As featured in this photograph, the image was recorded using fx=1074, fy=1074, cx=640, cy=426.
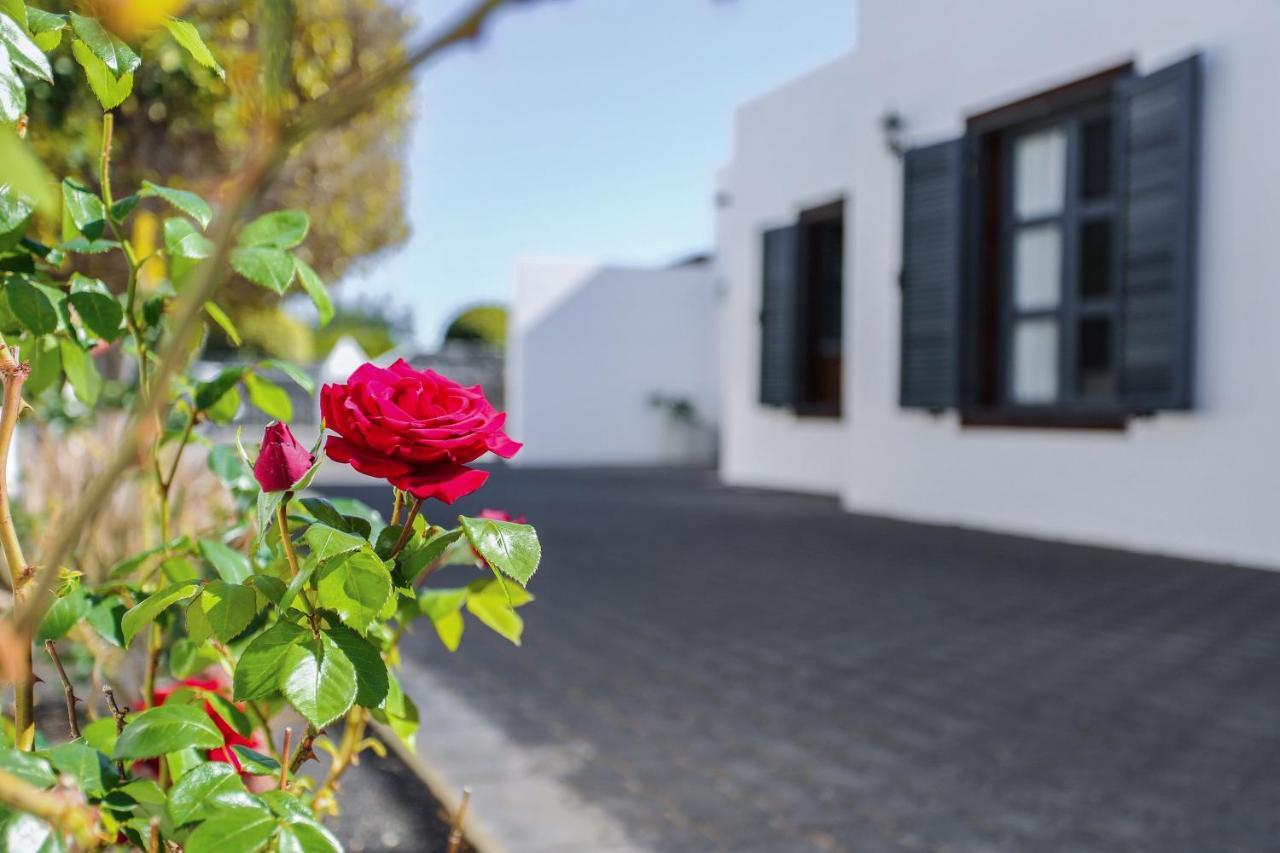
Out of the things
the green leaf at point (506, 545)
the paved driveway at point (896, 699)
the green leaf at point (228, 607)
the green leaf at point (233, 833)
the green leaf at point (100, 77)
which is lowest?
the paved driveway at point (896, 699)

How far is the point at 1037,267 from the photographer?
6.53 m

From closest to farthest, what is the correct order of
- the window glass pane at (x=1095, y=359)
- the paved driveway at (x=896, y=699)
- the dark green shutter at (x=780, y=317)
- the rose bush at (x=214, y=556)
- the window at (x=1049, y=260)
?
the rose bush at (x=214, y=556) → the paved driveway at (x=896, y=699) → the window at (x=1049, y=260) → the window glass pane at (x=1095, y=359) → the dark green shutter at (x=780, y=317)

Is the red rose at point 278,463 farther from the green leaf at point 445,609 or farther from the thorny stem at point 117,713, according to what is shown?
the green leaf at point 445,609

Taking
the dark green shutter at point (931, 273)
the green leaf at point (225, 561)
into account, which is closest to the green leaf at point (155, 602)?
the green leaf at point (225, 561)

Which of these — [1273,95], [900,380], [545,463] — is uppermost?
[1273,95]

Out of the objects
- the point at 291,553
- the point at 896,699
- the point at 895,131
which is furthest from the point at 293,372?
the point at 895,131

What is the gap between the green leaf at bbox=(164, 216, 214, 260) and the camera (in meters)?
1.13

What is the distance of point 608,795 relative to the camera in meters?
2.53

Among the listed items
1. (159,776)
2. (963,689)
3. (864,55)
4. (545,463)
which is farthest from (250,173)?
(545,463)

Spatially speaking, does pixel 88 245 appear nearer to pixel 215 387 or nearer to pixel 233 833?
pixel 215 387

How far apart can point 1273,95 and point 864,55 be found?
3.46 metres

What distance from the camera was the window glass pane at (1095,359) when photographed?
21.0ft

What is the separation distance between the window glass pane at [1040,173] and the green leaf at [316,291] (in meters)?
5.95

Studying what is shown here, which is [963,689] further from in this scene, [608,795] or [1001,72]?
[1001,72]
